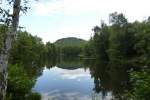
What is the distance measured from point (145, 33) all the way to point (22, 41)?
35657mm

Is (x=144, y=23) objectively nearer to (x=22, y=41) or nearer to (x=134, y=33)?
(x=134, y=33)

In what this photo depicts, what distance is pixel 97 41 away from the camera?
11975cm

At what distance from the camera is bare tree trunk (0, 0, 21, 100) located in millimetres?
12641

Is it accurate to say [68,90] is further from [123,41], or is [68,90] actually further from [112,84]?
[123,41]

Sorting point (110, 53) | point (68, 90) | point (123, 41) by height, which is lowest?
point (68, 90)

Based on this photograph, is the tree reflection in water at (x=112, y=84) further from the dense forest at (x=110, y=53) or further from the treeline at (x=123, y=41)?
the treeline at (x=123, y=41)

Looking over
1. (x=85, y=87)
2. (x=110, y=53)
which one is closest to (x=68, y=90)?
(x=85, y=87)

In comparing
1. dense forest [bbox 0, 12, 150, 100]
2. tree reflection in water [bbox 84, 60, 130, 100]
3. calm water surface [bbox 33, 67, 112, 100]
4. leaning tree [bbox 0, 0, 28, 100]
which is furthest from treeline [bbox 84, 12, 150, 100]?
leaning tree [bbox 0, 0, 28, 100]

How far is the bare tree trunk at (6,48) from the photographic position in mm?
12641

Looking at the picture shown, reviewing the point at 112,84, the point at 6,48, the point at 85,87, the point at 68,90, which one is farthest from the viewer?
the point at 85,87

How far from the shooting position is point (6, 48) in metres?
12.8

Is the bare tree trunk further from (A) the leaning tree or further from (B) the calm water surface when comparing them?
A: (B) the calm water surface

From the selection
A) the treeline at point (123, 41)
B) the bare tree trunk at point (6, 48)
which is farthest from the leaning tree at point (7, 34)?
the treeline at point (123, 41)

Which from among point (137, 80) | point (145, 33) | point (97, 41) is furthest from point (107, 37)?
point (137, 80)
